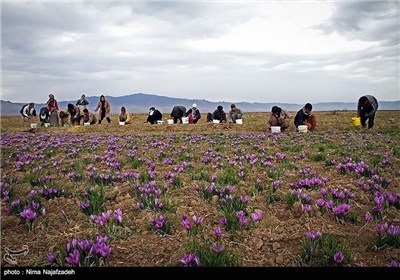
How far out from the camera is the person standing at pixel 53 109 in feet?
71.5

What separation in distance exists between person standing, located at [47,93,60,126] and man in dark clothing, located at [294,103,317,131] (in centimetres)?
1754

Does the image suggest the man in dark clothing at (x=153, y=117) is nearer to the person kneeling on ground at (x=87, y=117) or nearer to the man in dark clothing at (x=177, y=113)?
the man in dark clothing at (x=177, y=113)

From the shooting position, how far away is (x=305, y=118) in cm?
1667

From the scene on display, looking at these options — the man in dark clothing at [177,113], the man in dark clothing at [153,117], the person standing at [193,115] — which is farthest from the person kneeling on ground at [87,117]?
the person standing at [193,115]

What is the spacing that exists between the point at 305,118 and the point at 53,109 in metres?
18.8

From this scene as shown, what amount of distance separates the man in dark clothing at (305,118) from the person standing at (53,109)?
57.5 feet

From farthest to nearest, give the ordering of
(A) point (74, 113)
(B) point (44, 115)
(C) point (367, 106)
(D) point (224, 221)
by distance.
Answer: (B) point (44, 115), (A) point (74, 113), (C) point (367, 106), (D) point (224, 221)

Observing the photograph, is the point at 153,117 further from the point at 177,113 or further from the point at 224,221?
the point at 224,221

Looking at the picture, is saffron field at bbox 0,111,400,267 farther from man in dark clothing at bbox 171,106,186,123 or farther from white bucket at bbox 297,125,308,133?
man in dark clothing at bbox 171,106,186,123

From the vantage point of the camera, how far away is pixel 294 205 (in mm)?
4133

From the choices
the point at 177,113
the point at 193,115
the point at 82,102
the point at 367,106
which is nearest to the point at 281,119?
the point at 367,106

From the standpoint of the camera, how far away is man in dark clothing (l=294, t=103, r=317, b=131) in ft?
52.0
